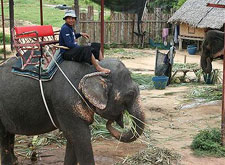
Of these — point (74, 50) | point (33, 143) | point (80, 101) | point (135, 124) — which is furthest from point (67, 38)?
point (33, 143)

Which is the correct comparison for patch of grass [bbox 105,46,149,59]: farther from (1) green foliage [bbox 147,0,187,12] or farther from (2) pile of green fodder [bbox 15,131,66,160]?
(2) pile of green fodder [bbox 15,131,66,160]

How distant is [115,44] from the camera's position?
2294 cm

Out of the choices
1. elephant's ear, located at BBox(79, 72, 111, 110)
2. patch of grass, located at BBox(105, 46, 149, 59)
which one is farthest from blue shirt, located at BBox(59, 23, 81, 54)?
patch of grass, located at BBox(105, 46, 149, 59)

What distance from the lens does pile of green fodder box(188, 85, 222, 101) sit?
411 inches

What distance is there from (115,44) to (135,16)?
1819mm

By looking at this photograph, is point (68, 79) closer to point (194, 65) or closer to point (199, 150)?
point (199, 150)

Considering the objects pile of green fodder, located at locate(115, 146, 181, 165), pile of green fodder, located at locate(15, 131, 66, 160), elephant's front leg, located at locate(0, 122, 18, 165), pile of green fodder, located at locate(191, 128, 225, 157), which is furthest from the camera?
pile of green fodder, located at locate(191, 128, 225, 157)

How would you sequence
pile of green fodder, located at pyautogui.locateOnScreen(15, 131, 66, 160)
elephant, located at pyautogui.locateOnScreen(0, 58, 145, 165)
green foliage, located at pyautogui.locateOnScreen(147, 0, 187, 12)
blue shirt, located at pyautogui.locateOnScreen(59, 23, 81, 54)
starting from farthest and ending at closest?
green foliage, located at pyautogui.locateOnScreen(147, 0, 187, 12)
pile of green fodder, located at pyautogui.locateOnScreen(15, 131, 66, 160)
blue shirt, located at pyautogui.locateOnScreen(59, 23, 81, 54)
elephant, located at pyautogui.locateOnScreen(0, 58, 145, 165)

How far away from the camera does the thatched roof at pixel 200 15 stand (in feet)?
64.2

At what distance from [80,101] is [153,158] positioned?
1931 millimetres

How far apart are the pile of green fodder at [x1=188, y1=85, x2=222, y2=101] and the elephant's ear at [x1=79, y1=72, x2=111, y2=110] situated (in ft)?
20.4

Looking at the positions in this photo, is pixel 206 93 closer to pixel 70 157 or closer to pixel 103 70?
pixel 70 157

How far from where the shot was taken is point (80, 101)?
4648 millimetres

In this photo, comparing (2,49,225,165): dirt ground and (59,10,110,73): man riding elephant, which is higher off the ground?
(59,10,110,73): man riding elephant
